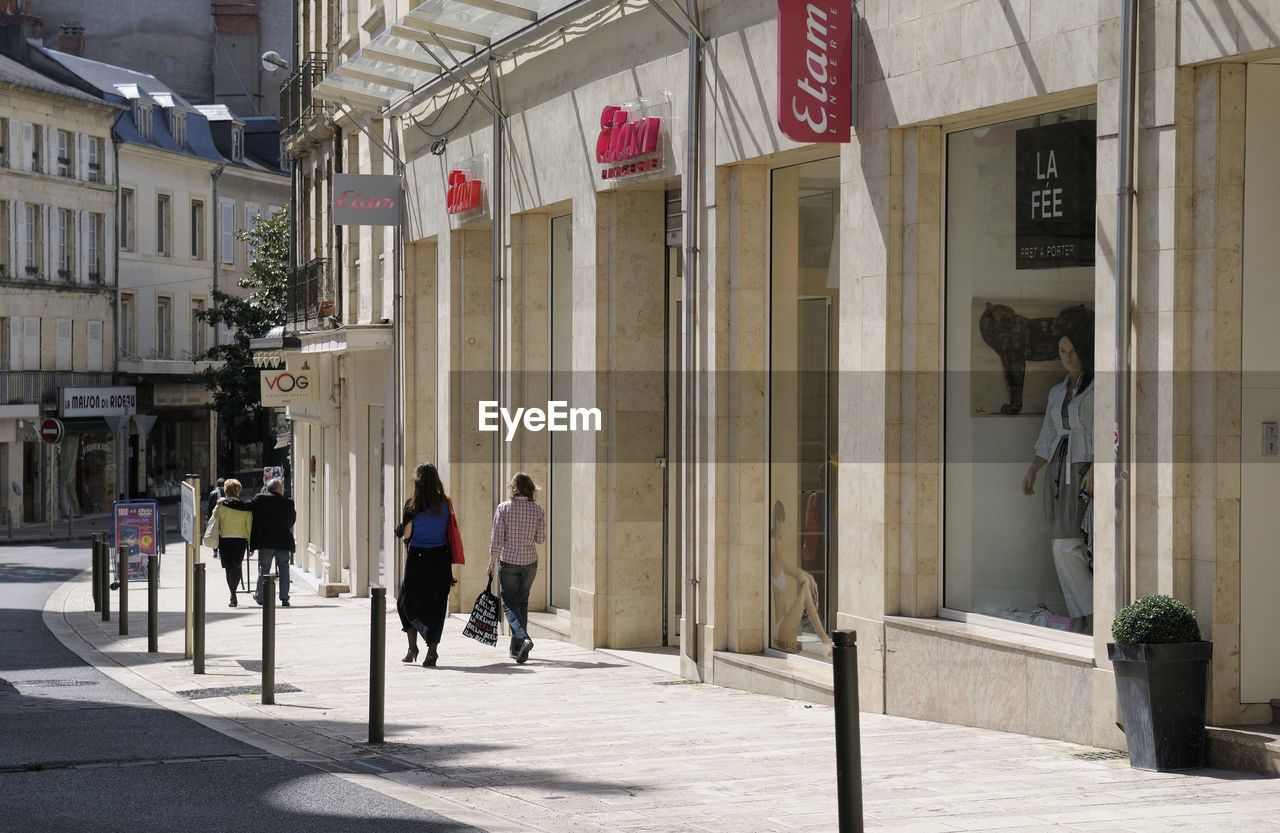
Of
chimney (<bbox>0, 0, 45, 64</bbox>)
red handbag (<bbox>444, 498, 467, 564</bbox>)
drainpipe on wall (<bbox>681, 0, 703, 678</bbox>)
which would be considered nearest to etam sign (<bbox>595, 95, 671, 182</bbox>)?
drainpipe on wall (<bbox>681, 0, 703, 678</bbox>)

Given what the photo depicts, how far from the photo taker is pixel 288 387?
26.5 metres

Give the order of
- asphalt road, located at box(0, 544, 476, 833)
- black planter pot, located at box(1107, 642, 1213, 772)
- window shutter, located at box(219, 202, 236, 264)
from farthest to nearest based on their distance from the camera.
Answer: window shutter, located at box(219, 202, 236, 264)
black planter pot, located at box(1107, 642, 1213, 772)
asphalt road, located at box(0, 544, 476, 833)

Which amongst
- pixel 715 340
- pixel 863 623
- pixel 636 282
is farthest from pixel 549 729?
pixel 636 282

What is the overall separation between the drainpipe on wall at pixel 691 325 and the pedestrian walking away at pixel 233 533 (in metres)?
11.3

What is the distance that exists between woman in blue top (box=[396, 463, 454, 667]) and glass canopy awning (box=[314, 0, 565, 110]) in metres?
4.36

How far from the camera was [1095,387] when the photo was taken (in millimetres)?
8984

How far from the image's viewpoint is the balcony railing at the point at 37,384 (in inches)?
1906

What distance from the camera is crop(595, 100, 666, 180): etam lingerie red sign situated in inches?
542

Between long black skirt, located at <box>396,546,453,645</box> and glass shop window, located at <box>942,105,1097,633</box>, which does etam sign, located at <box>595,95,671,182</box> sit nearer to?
long black skirt, located at <box>396,546,453,645</box>

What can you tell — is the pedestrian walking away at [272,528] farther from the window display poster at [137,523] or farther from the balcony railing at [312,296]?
the balcony railing at [312,296]

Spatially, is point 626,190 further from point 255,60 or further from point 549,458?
point 255,60

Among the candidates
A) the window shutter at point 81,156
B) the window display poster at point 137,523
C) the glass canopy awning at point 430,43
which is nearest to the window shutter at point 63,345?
the window shutter at point 81,156

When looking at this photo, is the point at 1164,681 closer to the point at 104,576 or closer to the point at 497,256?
the point at 497,256

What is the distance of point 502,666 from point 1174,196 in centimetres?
765
